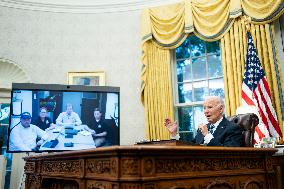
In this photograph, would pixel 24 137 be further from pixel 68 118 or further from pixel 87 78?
pixel 87 78

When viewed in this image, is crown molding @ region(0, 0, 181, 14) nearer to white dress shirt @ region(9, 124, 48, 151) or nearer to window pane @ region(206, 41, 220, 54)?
window pane @ region(206, 41, 220, 54)

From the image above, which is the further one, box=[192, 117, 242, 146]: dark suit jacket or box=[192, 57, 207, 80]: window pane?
box=[192, 57, 207, 80]: window pane

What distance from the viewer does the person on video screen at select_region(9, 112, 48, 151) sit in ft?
11.5

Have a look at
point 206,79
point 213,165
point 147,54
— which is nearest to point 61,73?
point 147,54

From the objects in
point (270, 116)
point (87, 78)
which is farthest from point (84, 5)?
point (270, 116)

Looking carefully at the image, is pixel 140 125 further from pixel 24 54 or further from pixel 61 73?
pixel 24 54

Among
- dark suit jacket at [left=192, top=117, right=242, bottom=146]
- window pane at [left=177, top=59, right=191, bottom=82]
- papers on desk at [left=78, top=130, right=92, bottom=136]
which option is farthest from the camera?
window pane at [left=177, top=59, right=191, bottom=82]

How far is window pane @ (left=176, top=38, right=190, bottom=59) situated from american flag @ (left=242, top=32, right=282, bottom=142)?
124 cm

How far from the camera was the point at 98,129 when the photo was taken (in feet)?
12.5

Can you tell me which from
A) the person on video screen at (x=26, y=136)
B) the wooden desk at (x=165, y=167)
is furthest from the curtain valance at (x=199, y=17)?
the wooden desk at (x=165, y=167)

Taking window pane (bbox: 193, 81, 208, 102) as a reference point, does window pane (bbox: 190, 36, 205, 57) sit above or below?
above

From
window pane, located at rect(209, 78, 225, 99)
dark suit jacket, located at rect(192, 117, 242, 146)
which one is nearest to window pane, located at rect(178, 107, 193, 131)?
window pane, located at rect(209, 78, 225, 99)

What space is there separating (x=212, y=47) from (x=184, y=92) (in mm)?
828

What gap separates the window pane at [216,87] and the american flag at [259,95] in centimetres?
71
